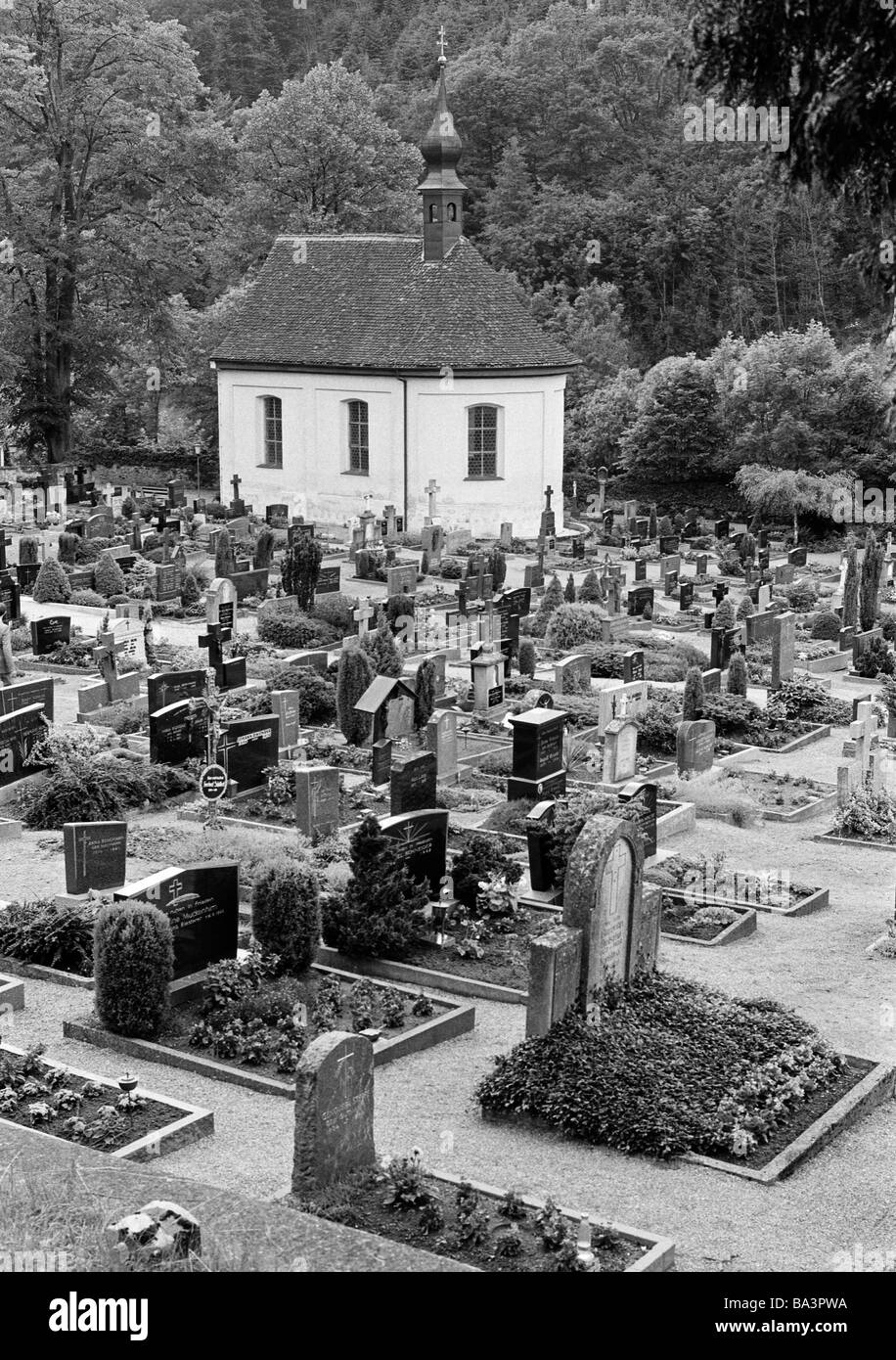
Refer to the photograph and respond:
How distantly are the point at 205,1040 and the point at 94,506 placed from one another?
29.0m

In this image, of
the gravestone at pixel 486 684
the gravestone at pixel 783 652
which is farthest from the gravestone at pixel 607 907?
the gravestone at pixel 783 652

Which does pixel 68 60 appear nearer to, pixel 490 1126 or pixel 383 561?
pixel 383 561

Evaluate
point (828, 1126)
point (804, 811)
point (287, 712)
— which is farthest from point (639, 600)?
point (828, 1126)

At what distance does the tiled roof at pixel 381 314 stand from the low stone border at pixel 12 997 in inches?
1037

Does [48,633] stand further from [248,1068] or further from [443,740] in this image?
[248,1068]

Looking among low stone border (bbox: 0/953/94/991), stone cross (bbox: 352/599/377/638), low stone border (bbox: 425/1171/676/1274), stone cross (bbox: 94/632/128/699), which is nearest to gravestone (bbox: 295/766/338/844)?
low stone border (bbox: 0/953/94/991)

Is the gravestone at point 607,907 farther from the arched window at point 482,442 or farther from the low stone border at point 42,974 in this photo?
the arched window at point 482,442

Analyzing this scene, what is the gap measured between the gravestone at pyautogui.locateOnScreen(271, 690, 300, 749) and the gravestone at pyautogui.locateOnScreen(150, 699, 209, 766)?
102 cm

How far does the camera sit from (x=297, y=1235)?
826 cm

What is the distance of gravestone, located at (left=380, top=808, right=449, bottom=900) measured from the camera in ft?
47.0

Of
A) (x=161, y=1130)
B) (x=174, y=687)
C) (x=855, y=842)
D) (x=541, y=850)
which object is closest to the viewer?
(x=161, y=1130)

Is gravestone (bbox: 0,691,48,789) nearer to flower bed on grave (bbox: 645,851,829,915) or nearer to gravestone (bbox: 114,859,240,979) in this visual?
gravestone (bbox: 114,859,240,979)

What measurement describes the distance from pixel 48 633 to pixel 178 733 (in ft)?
22.7

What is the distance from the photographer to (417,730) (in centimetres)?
2102
